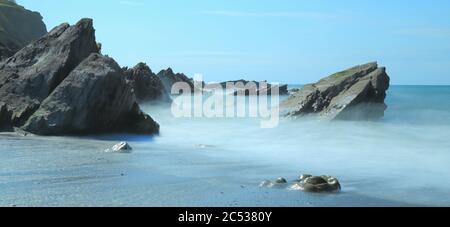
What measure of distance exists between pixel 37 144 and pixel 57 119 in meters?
3.23

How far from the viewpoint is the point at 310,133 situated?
2617 cm

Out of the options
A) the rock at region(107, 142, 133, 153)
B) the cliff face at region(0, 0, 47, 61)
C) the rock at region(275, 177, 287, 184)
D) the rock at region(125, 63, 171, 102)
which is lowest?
the rock at region(275, 177, 287, 184)

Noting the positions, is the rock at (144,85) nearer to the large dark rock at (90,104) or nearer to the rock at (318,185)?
the large dark rock at (90,104)

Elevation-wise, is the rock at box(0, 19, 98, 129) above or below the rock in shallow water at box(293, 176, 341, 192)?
above

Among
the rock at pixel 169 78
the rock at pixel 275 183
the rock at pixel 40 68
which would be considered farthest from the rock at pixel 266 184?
the rock at pixel 169 78

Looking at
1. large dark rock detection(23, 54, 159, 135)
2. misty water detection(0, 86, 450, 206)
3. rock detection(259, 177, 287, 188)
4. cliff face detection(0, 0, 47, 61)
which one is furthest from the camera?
cliff face detection(0, 0, 47, 61)

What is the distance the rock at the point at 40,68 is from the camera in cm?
2347

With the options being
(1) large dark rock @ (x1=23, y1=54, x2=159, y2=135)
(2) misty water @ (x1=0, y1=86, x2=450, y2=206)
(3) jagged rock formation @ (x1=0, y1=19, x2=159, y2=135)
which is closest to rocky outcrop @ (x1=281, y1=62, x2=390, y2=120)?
(2) misty water @ (x1=0, y1=86, x2=450, y2=206)

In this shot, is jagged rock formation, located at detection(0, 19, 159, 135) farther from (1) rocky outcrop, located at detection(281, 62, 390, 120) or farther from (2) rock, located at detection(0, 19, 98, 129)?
(1) rocky outcrop, located at detection(281, 62, 390, 120)

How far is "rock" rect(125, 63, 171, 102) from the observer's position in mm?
49094

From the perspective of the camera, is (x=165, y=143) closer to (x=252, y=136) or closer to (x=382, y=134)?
(x=252, y=136)

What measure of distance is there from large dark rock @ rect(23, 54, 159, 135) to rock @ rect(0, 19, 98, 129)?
1157mm

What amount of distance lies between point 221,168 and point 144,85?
36.0 metres
